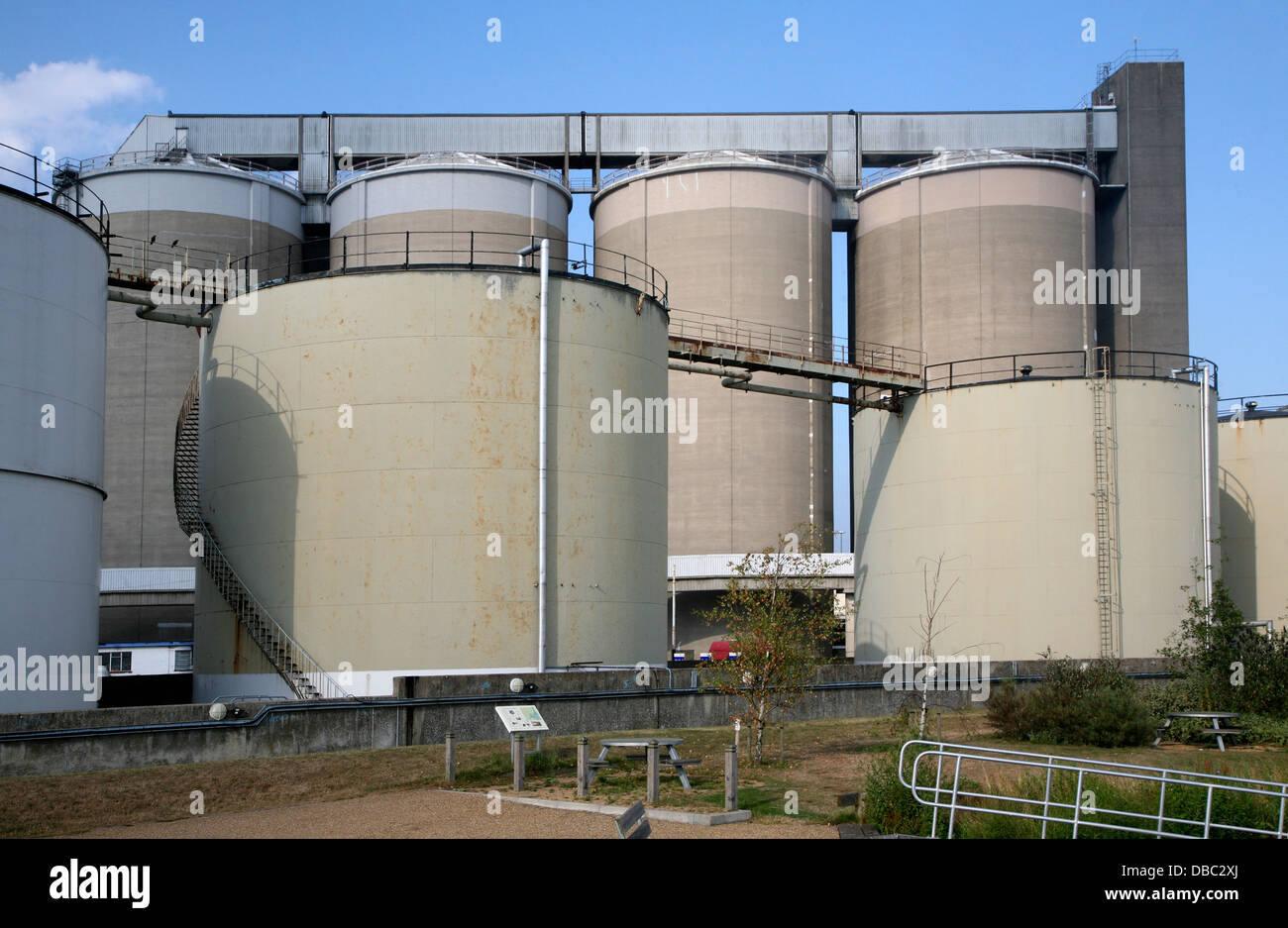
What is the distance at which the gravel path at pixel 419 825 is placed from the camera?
12234mm

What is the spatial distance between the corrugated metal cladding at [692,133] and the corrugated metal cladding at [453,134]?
1.92 m

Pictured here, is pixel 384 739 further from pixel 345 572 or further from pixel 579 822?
pixel 579 822

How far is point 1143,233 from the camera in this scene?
187 ft

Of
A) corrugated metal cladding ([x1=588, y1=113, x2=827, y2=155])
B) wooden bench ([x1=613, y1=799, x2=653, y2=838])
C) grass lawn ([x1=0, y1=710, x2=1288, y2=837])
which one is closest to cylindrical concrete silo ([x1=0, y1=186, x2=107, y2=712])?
grass lawn ([x1=0, y1=710, x2=1288, y2=837])

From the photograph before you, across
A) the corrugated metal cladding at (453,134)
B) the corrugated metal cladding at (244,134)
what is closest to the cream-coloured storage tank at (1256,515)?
the corrugated metal cladding at (453,134)

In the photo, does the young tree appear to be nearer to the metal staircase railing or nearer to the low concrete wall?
the low concrete wall

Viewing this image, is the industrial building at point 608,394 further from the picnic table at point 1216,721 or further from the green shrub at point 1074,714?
the picnic table at point 1216,721

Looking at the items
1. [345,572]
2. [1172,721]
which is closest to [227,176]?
[345,572]

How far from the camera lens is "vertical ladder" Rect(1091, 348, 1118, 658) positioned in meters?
34.2

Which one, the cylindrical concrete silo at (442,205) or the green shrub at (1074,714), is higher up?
the cylindrical concrete silo at (442,205)

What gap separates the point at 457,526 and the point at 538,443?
2.47 meters

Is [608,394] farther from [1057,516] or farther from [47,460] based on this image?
Result: [1057,516]

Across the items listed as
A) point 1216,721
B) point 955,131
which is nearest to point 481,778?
point 1216,721

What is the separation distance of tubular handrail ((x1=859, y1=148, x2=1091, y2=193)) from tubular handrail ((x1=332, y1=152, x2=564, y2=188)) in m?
15.3
